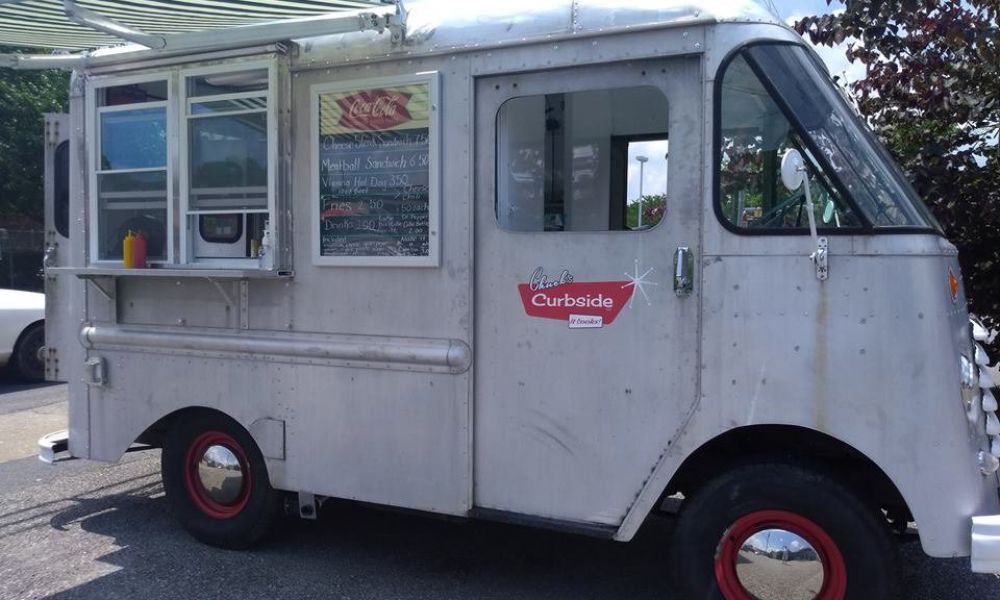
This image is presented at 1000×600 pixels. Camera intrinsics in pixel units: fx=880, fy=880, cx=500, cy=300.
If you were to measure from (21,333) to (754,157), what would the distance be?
10190 millimetres

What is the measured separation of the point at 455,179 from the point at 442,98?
0.39 m

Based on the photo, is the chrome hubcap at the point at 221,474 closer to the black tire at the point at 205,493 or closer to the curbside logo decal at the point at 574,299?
the black tire at the point at 205,493

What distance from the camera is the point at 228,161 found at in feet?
15.6

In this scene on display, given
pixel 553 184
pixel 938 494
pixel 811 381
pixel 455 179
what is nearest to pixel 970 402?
pixel 938 494

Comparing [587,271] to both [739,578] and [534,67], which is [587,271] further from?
[739,578]

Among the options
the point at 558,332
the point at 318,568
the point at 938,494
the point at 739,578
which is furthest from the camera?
the point at 318,568

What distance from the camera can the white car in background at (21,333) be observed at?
10.8m

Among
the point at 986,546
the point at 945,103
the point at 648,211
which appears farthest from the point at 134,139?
the point at 945,103

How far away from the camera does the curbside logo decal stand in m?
3.80

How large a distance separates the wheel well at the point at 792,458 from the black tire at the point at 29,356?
31.5 feet

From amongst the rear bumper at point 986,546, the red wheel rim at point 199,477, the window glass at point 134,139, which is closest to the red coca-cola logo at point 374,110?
the window glass at point 134,139

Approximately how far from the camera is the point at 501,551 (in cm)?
498

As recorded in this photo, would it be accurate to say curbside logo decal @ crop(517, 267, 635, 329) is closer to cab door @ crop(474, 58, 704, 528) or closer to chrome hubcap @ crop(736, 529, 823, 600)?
cab door @ crop(474, 58, 704, 528)

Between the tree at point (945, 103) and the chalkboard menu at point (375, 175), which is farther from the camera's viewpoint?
the tree at point (945, 103)
